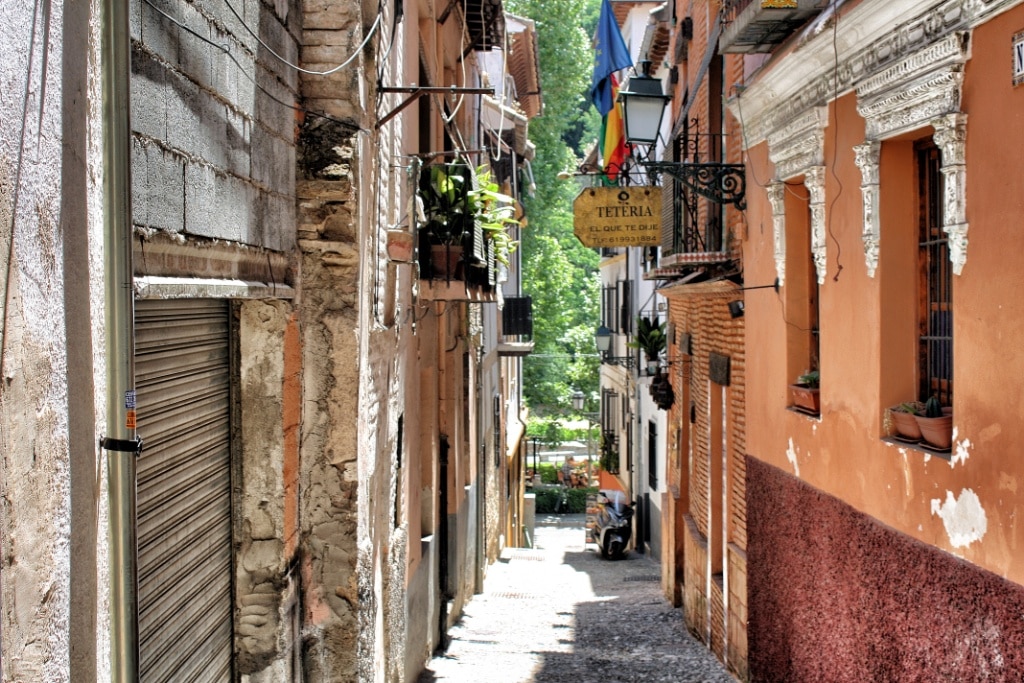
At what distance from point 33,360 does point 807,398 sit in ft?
21.4

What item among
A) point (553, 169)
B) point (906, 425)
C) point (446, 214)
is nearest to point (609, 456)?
point (553, 169)

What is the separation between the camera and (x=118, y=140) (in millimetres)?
2930

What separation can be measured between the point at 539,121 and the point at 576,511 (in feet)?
39.8

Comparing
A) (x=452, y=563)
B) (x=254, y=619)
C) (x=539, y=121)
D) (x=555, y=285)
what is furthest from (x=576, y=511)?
(x=254, y=619)

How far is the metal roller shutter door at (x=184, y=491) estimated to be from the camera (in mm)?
3762

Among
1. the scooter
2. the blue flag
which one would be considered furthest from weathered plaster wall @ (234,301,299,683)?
the scooter

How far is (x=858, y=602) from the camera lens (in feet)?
22.1

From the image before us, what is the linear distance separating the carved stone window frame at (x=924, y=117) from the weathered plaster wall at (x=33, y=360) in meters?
4.18

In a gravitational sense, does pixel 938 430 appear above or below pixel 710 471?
above

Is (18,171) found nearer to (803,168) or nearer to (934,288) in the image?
(934,288)

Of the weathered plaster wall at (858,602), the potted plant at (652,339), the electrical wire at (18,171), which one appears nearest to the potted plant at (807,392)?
the weathered plaster wall at (858,602)

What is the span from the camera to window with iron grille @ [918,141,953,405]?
6.09m

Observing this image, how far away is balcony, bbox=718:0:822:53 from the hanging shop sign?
3.01m

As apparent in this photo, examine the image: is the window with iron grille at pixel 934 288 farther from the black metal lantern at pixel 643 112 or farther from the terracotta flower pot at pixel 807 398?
the black metal lantern at pixel 643 112
